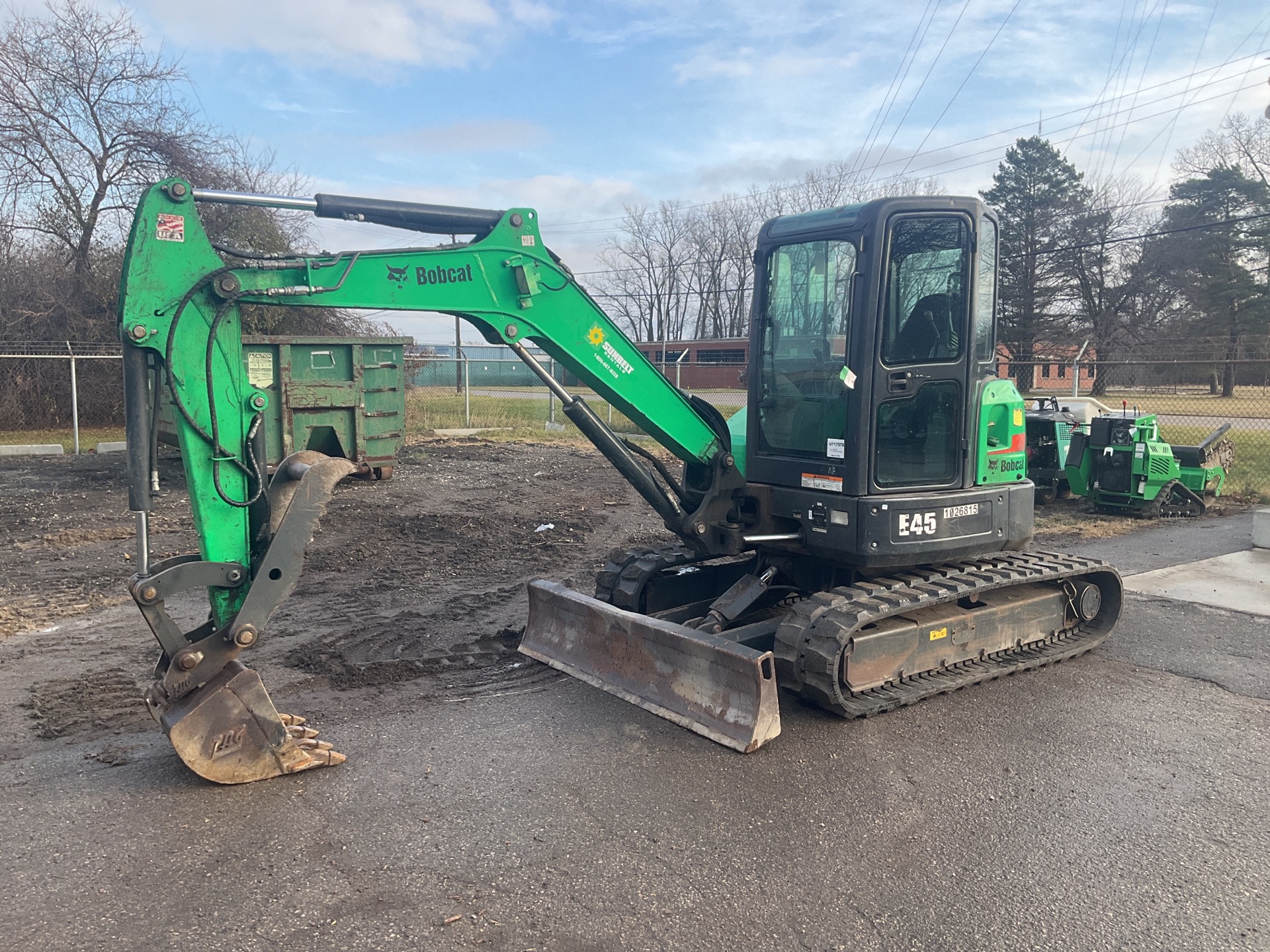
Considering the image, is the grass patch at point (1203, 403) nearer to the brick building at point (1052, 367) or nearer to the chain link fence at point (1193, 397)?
the chain link fence at point (1193, 397)

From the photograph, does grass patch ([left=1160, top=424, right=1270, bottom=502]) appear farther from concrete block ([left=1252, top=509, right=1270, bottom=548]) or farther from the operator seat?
the operator seat

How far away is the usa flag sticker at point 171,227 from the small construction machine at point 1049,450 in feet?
37.0

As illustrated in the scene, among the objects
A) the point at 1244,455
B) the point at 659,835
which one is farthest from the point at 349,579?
the point at 1244,455

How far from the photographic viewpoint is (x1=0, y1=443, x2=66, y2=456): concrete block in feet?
52.0

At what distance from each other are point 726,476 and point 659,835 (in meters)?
2.51

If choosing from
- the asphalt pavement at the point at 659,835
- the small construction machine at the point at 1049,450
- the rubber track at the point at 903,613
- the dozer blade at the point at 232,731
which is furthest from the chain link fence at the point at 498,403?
the dozer blade at the point at 232,731

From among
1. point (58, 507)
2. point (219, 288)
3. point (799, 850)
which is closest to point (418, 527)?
point (58, 507)

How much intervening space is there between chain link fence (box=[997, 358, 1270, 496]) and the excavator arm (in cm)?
1121

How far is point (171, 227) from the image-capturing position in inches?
156

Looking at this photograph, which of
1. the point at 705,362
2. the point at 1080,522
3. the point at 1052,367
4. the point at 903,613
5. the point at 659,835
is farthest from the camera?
the point at 1052,367

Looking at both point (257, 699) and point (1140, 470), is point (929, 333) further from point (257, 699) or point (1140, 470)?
point (1140, 470)

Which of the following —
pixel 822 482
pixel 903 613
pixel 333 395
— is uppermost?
pixel 333 395

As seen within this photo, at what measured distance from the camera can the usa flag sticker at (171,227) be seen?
12.9 ft

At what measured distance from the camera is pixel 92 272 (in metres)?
20.5
